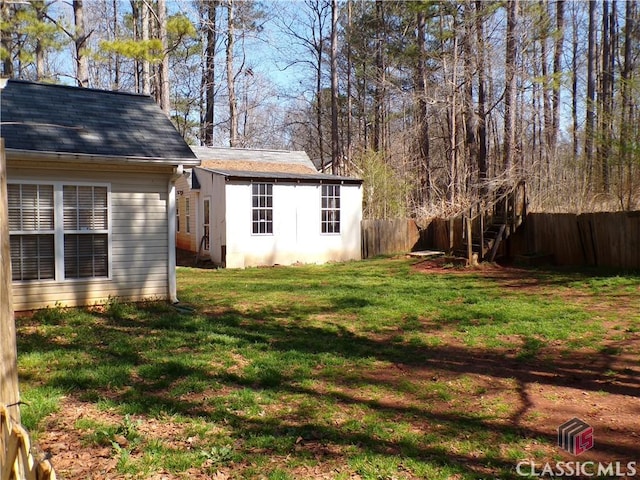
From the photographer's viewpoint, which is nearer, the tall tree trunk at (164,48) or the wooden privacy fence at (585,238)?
the wooden privacy fence at (585,238)

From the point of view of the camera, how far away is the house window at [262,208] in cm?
1560

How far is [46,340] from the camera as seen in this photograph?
6.41m

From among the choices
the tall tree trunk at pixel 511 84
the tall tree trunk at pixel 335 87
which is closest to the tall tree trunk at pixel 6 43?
the tall tree trunk at pixel 335 87

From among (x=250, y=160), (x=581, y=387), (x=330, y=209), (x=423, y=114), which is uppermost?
(x=423, y=114)

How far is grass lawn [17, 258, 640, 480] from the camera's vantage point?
3.59 metres

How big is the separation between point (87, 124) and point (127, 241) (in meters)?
2.10

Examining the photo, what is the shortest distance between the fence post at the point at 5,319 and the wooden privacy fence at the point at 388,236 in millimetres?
15904

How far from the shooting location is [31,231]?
7.66m

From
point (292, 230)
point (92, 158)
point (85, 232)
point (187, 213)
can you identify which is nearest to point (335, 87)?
point (187, 213)

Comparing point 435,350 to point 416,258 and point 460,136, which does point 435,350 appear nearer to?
point 416,258

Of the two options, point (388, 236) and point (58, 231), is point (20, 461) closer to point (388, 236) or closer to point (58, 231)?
point (58, 231)

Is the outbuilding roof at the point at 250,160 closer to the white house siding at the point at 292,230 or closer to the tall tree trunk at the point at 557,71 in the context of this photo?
the white house siding at the point at 292,230

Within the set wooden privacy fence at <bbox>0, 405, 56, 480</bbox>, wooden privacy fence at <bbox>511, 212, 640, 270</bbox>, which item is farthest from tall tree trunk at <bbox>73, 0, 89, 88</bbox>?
wooden privacy fence at <bbox>0, 405, 56, 480</bbox>

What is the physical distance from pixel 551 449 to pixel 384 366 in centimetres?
223
